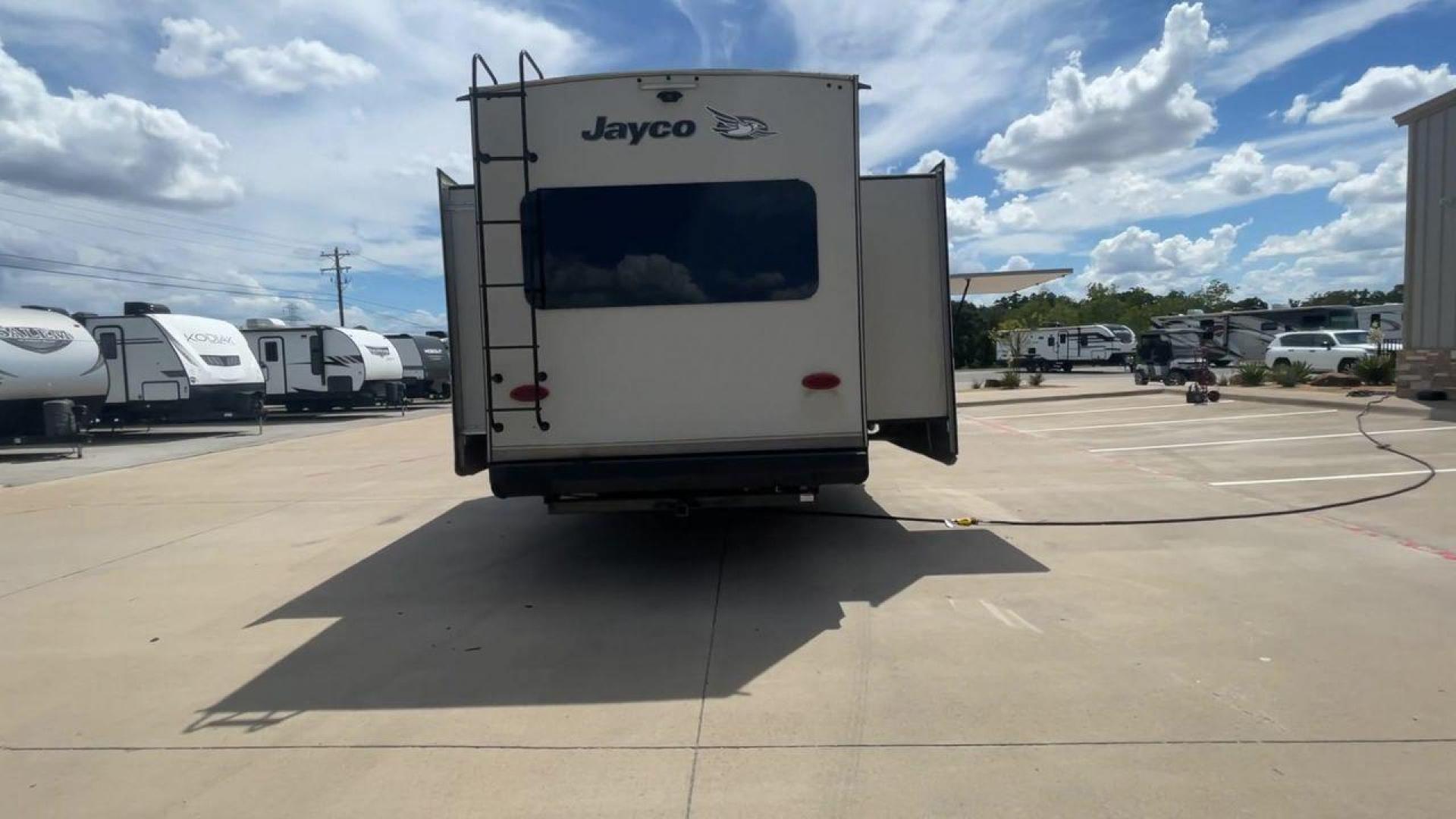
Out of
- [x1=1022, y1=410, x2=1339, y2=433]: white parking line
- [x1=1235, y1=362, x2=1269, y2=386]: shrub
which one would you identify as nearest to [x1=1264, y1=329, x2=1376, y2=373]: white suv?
[x1=1235, y1=362, x2=1269, y2=386]: shrub

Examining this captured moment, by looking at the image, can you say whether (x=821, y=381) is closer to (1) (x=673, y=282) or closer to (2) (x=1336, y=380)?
(1) (x=673, y=282)

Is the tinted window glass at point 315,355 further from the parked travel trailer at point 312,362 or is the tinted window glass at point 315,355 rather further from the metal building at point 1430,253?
the metal building at point 1430,253

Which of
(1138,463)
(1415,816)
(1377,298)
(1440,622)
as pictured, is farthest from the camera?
(1377,298)

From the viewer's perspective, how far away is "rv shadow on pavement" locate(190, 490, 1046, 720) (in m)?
4.53

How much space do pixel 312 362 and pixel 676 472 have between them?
23.6 m

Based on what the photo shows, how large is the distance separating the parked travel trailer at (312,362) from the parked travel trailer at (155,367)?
513cm

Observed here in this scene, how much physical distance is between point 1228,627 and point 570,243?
4.48 m

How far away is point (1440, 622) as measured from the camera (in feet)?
16.3

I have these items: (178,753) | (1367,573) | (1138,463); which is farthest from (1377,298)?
(178,753)

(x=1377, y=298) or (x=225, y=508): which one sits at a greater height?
(x=1377, y=298)

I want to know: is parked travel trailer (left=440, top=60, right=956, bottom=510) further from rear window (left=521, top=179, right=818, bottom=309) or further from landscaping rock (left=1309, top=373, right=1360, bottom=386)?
landscaping rock (left=1309, top=373, right=1360, bottom=386)

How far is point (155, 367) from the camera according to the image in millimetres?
19891

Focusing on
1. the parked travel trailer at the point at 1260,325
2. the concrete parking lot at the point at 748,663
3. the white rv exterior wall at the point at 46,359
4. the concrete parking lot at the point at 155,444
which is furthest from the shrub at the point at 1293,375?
the white rv exterior wall at the point at 46,359

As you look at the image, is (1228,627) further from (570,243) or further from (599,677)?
(570,243)
